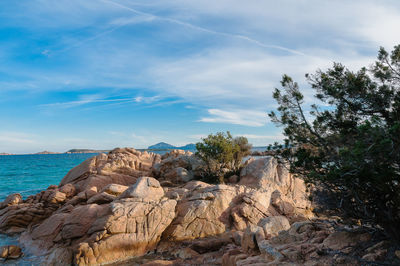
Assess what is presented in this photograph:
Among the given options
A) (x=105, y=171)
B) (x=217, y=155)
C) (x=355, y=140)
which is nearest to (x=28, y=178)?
(x=105, y=171)

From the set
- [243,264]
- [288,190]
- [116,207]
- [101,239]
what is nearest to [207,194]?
[116,207]

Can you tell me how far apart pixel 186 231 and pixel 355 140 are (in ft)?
36.3

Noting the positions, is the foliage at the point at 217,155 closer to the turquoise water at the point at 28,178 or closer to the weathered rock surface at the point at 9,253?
the weathered rock surface at the point at 9,253

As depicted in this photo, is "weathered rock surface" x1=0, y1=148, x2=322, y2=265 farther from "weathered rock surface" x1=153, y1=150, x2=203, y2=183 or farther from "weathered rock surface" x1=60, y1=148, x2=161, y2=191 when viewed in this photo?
"weathered rock surface" x1=153, y1=150, x2=203, y2=183

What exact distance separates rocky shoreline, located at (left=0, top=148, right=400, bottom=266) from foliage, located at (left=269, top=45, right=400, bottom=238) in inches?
51.3

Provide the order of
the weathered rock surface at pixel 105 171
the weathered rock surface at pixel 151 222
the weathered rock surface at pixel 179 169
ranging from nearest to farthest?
the weathered rock surface at pixel 151 222, the weathered rock surface at pixel 105 171, the weathered rock surface at pixel 179 169

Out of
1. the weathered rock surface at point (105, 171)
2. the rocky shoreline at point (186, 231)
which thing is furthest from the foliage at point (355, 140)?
the weathered rock surface at point (105, 171)

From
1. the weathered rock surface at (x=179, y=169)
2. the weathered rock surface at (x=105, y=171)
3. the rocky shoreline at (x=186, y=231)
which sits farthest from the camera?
the weathered rock surface at (x=179, y=169)

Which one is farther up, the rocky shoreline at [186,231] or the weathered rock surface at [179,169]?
the weathered rock surface at [179,169]

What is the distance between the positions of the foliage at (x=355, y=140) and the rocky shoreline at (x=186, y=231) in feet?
4.28

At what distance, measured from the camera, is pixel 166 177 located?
27531 mm

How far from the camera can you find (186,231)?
15.4 m

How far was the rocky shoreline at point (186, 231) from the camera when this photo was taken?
8086 millimetres

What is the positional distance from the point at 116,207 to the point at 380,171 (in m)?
12.6
